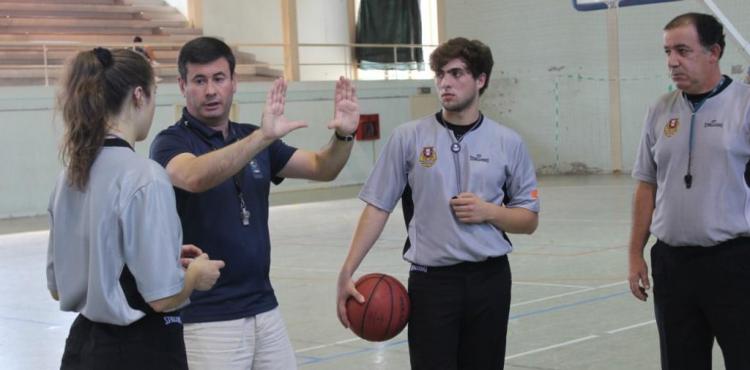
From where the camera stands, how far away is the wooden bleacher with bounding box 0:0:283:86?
22406mm

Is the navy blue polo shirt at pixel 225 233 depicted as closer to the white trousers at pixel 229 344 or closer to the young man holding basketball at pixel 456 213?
the white trousers at pixel 229 344

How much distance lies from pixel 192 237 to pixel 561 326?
15.2 feet

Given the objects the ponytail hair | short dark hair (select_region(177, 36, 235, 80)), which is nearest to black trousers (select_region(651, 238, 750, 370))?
short dark hair (select_region(177, 36, 235, 80))

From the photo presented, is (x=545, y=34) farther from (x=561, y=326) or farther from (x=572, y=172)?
(x=561, y=326)

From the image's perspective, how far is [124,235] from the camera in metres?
3.11

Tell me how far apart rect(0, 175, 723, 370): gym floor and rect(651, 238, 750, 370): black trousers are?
A: 6.86 ft

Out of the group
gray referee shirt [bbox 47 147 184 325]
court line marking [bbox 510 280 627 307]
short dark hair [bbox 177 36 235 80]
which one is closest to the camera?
Result: gray referee shirt [bbox 47 147 184 325]

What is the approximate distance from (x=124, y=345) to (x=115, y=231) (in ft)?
1.11

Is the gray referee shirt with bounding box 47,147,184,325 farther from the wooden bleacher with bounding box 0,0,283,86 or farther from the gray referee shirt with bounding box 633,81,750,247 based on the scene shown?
the wooden bleacher with bounding box 0,0,283,86

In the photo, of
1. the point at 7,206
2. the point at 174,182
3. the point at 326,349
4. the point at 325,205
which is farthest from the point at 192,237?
the point at 7,206

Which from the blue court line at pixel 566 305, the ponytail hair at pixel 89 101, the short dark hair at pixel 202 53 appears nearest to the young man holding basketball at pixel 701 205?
the short dark hair at pixel 202 53

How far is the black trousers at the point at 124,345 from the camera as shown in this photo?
10.4 ft

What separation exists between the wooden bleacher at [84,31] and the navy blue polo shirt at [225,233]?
727 inches

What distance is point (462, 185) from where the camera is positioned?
4461mm
